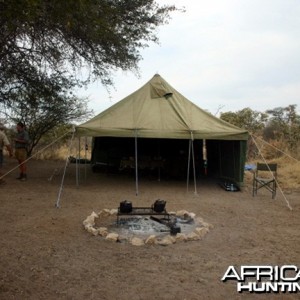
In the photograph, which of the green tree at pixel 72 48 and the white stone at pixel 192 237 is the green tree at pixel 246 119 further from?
the white stone at pixel 192 237

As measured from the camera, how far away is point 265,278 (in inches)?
140

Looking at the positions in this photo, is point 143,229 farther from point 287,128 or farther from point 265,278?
point 287,128

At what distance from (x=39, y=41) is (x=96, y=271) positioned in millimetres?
4679

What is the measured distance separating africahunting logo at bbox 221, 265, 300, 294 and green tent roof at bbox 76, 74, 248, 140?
4.86 meters

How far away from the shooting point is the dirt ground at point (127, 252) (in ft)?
10.7

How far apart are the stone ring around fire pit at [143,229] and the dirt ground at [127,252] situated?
0.10 meters

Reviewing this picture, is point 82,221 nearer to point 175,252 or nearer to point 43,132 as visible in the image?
point 175,252

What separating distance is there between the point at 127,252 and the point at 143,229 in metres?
0.90

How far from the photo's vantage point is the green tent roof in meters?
8.47

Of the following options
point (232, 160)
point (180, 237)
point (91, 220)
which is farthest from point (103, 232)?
point (232, 160)

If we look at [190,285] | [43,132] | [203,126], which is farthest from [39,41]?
[43,132]

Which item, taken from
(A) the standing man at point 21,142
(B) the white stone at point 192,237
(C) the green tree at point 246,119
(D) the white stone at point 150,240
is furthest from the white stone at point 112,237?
(C) the green tree at point 246,119

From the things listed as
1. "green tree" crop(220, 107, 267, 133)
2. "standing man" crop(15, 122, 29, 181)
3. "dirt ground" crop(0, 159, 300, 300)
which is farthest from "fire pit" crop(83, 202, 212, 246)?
"green tree" crop(220, 107, 267, 133)

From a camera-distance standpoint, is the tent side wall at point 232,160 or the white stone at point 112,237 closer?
the white stone at point 112,237
